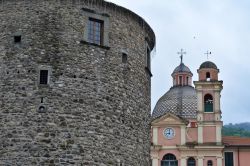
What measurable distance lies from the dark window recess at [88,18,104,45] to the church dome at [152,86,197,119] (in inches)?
1437

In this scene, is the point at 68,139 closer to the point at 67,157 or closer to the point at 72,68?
the point at 67,157

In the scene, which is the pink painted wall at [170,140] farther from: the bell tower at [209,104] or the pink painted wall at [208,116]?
the pink painted wall at [208,116]

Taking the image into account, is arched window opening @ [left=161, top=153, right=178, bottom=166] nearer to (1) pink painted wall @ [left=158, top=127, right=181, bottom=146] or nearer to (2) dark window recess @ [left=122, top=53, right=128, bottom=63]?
(1) pink painted wall @ [left=158, top=127, right=181, bottom=146]

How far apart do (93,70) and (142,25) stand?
3297 millimetres

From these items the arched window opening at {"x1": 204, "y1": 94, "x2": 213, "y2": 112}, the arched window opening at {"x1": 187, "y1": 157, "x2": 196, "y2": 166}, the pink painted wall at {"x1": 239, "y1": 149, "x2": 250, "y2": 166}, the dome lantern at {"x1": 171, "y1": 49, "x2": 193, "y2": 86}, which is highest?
the dome lantern at {"x1": 171, "y1": 49, "x2": 193, "y2": 86}

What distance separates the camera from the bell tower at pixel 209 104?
1784 inches

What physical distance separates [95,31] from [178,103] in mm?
39322

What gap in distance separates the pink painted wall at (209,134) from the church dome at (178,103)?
9542 mm

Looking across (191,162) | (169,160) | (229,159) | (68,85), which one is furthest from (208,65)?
(68,85)

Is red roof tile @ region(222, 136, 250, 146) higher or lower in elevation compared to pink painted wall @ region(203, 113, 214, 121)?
lower

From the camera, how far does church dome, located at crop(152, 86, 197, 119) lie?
185 feet

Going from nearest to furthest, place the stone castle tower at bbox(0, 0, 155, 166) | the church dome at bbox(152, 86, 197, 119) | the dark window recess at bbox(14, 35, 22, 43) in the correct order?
the stone castle tower at bbox(0, 0, 155, 166)
the dark window recess at bbox(14, 35, 22, 43)
the church dome at bbox(152, 86, 197, 119)

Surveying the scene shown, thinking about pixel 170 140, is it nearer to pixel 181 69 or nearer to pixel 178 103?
pixel 178 103

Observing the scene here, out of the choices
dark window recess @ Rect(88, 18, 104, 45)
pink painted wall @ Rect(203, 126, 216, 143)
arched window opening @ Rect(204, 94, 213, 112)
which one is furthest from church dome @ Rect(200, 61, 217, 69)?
dark window recess @ Rect(88, 18, 104, 45)
